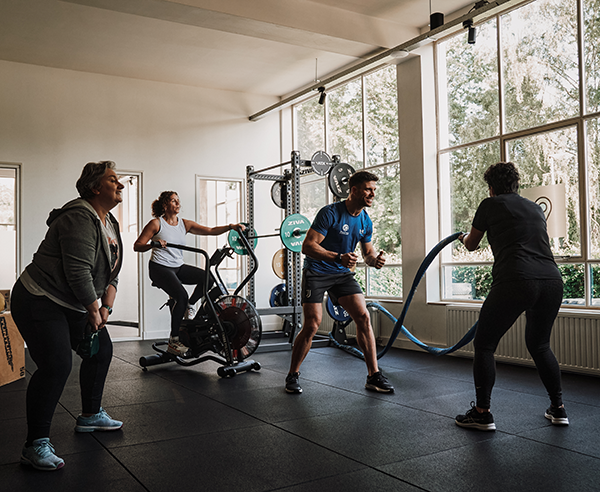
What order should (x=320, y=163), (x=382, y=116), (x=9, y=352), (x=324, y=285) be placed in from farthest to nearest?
(x=382, y=116)
(x=320, y=163)
(x=9, y=352)
(x=324, y=285)

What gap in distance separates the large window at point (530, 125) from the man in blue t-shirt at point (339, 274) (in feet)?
7.55

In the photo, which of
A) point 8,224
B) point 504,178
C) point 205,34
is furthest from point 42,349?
point 8,224

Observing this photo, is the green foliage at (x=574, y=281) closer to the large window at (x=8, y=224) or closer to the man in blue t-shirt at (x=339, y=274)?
the man in blue t-shirt at (x=339, y=274)

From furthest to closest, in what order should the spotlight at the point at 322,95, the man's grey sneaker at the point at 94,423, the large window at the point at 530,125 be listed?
the spotlight at the point at 322,95, the large window at the point at 530,125, the man's grey sneaker at the point at 94,423

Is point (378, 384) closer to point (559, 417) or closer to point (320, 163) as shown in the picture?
point (559, 417)

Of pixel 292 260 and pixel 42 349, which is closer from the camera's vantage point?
pixel 42 349

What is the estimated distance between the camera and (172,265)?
18.5ft

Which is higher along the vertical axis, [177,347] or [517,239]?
[517,239]

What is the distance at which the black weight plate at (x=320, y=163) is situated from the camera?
6672 millimetres

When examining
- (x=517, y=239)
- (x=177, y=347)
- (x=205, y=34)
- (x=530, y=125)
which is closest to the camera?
(x=517, y=239)

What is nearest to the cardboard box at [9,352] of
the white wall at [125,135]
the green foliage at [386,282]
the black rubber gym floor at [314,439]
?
the black rubber gym floor at [314,439]

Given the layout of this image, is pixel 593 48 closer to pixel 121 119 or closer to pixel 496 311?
pixel 496 311

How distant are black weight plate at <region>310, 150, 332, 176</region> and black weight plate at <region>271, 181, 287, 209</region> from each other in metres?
0.56

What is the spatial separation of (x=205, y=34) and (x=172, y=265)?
308 centimetres
